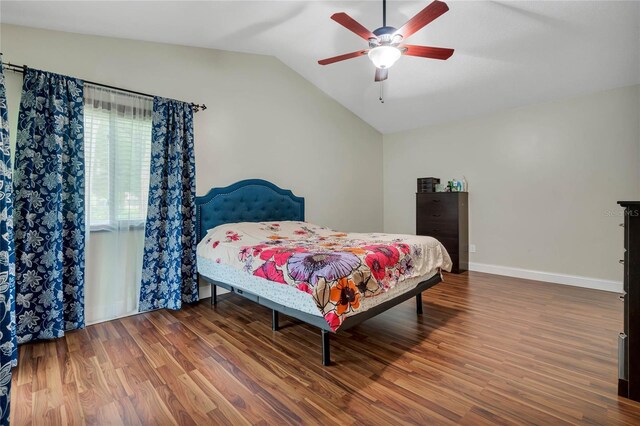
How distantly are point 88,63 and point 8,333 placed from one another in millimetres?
2515

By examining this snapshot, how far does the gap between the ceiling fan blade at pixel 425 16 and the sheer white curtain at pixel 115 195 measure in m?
→ 2.59

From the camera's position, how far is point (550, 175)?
409cm

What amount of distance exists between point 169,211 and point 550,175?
4.76m

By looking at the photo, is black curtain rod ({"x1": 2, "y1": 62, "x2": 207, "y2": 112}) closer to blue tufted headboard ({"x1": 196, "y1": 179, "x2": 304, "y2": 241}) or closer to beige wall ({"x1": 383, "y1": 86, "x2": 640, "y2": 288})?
blue tufted headboard ({"x1": 196, "y1": 179, "x2": 304, "y2": 241})

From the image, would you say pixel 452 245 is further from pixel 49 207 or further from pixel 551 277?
pixel 49 207

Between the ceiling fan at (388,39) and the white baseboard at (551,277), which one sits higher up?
the ceiling fan at (388,39)

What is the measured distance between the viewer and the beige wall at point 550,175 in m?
3.65

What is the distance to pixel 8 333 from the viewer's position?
4.61 feet

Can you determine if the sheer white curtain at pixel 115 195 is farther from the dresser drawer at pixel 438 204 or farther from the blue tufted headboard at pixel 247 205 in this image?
the dresser drawer at pixel 438 204

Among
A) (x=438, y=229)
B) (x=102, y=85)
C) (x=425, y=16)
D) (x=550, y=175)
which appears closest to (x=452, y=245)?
(x=438, y=229)

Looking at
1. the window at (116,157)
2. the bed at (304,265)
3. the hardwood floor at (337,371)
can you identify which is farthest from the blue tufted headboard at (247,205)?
the hardwood floor at (337,371)

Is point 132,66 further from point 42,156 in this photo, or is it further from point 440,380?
point 440,380

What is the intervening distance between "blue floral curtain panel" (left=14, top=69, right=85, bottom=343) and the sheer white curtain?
0.59 ft

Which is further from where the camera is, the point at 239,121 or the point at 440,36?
the point at 239,121
